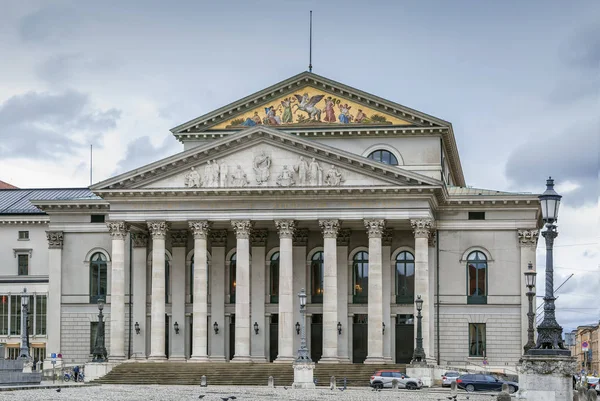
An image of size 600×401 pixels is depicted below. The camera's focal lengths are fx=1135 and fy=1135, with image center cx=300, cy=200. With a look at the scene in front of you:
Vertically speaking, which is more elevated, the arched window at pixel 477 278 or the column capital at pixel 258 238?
the column capital at pixel 258 238

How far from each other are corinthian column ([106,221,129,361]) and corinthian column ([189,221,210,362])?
4909 mm

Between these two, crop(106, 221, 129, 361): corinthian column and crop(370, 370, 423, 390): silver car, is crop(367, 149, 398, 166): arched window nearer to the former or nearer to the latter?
crop(106, 221, 129, 361): corinthian column

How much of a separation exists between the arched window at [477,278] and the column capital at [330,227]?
1082 cm

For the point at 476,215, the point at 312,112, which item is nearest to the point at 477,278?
the point at 476,215

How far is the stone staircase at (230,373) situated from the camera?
70.9 metres

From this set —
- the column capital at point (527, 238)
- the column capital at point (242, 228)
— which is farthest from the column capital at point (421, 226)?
the column capital at point (242, 228)

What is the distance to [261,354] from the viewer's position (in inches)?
3118

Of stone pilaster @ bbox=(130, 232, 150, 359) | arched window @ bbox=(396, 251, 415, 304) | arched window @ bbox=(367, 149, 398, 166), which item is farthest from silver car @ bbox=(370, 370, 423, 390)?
stone pilaster @ bbox=(130, 232, 150, 359)

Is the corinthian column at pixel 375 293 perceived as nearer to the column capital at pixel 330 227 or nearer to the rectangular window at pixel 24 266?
the column capital at pixel 330 227

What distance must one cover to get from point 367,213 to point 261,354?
13.1 metres

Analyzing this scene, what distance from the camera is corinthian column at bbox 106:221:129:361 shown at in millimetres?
76250

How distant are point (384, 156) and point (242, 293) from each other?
1505 cm

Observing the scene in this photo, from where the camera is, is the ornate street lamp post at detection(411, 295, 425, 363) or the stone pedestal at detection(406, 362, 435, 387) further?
the ornate street lamp post at detection(411, 295, 425, 363)

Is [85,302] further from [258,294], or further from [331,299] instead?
[331,299]
